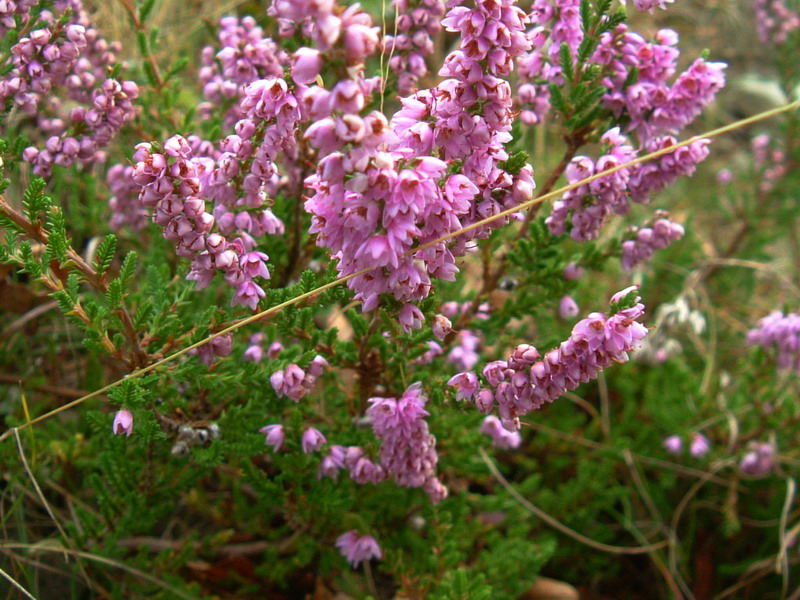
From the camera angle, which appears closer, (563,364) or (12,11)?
(563,364)

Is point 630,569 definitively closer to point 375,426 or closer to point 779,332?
point 779,332

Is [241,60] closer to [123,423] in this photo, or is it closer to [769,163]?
[123,423]

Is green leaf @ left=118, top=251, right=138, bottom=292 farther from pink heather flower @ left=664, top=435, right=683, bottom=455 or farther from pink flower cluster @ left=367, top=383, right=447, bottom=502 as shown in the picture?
pink heather flower @ left=664, top=435, right=683, bottom=455

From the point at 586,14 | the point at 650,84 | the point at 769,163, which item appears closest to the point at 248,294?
the point at 586,14

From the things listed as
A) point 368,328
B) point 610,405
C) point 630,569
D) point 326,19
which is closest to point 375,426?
point 368,328

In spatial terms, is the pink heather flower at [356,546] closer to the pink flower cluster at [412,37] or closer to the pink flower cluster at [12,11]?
the pink flower cluster at [412,37]

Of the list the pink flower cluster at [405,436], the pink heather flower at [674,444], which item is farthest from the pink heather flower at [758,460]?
the pink flower cluster at [405,436]

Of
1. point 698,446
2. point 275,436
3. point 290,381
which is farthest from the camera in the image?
point 698,446
